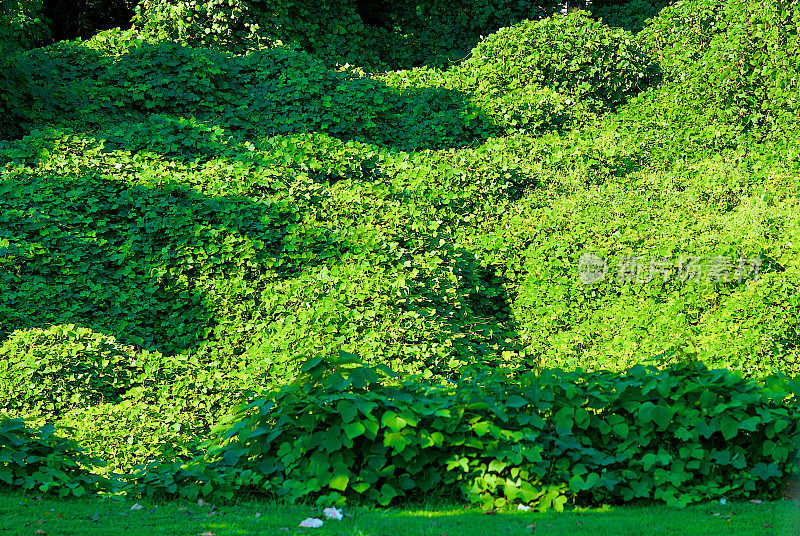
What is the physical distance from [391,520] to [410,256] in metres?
3.36

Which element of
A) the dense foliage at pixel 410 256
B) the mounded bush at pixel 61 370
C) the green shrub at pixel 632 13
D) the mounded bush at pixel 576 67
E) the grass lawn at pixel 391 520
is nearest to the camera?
the grass lawn at pixel 391 520

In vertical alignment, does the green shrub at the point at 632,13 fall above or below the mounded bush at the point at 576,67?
above

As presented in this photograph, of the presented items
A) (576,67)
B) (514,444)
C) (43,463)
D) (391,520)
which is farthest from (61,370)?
(576,67)

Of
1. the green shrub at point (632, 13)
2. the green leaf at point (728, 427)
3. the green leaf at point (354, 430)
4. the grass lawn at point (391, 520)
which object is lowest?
the grass lawn at point (391, 520)

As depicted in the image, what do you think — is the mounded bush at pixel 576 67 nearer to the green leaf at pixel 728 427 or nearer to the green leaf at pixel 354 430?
the green leaf at pixel 728 427

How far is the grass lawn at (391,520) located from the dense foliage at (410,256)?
16 centimetres

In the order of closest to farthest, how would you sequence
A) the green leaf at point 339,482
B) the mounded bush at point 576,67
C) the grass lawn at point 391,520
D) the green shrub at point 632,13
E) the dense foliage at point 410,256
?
the grass lawn at point 391,520, the green leaf at point 339,482, the dense foliage at point 410,256, the mounded bush at point 576,67, the green shrub at point 632,13

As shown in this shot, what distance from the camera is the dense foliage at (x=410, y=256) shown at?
371cm

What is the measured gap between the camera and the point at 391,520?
3.28 m

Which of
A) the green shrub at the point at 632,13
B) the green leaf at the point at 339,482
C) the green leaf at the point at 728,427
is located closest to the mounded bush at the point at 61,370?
the green leaf at the point at 339,482

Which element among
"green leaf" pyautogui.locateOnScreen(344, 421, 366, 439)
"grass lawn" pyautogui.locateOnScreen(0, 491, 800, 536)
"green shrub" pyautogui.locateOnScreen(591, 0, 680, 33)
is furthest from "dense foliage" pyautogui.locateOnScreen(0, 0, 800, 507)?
"green shrub" pyautogui.locateOnScreen(591, 0, 680, 33)

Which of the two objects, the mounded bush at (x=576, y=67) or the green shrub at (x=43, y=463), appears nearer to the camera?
the green shrub at (x=43, y=463)

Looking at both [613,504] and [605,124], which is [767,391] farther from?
[605,124]

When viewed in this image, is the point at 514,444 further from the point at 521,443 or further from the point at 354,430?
the point at 354,430
